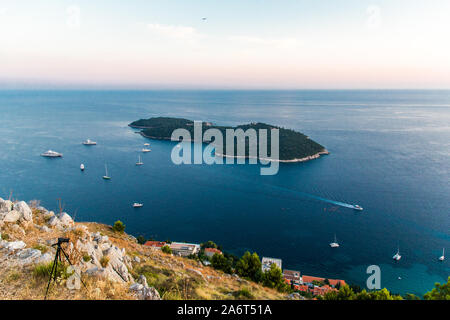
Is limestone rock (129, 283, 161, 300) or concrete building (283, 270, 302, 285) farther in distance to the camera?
concrete building (283, 270, 302, 285)

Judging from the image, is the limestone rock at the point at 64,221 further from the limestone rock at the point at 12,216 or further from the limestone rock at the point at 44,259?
the limestone rock at the point at 44,259

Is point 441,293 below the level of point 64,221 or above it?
below

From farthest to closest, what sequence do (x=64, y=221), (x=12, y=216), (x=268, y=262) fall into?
(x=268, y=262) → (x=64, y=221) → (x=12, y=216)

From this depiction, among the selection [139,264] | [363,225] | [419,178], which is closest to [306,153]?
[419,178]

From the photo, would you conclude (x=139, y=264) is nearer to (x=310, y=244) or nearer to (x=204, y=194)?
(x=310, y=244)

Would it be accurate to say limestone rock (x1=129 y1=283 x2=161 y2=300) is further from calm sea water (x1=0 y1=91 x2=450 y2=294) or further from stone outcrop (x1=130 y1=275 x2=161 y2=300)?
calm sea water (x1=0 y1=91 x2=450 y2=294)

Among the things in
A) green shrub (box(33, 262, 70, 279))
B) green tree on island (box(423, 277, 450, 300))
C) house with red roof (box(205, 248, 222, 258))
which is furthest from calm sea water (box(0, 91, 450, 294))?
green shrub (box(33, 262, 70, 279))

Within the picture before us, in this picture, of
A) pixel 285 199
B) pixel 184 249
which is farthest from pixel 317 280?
pixel 285 199

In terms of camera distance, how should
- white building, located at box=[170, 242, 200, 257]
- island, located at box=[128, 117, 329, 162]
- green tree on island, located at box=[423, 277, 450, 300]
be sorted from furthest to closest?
1. island, located at box=[128, 117, 329, 162]
2. white building, located at box=[170, 242, 200, 257]
3. green tree on island, located at box=[423, 277, 450, 300]

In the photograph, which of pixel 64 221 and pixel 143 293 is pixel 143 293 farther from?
pixel 64 221

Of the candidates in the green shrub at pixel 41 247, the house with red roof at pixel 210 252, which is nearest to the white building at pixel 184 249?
the house with red roof at pixel 210 252

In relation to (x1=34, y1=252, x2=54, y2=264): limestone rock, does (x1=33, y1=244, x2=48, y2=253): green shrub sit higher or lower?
A: lower
